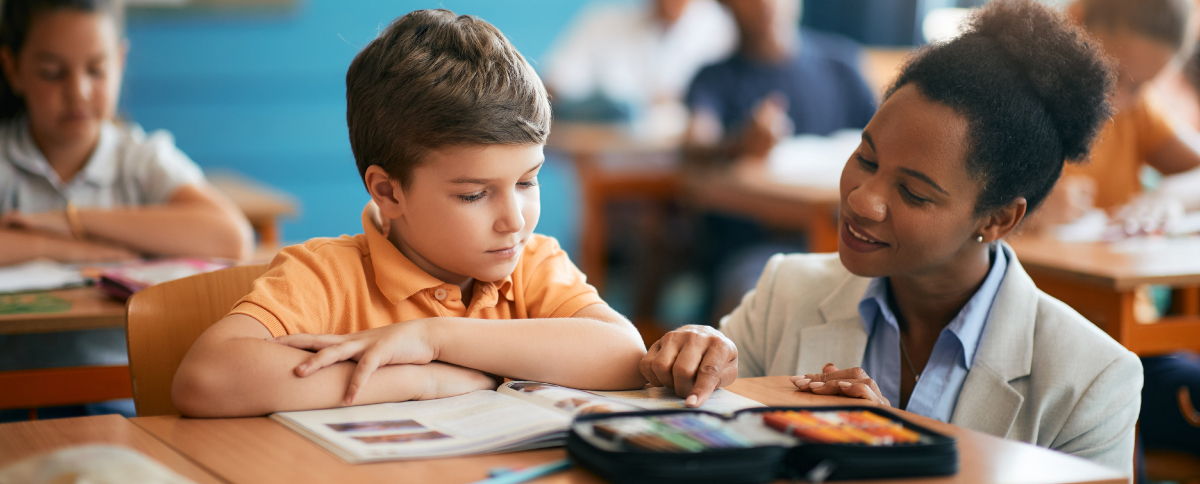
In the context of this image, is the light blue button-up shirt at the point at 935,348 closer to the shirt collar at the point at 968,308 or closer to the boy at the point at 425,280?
the shirt collar at the point at 968,308

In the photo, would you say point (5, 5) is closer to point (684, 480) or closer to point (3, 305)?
point (3, 305)

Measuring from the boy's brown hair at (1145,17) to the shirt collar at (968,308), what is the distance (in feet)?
4.81

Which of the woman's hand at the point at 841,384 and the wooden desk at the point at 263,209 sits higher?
the woman's hand at the point at 841,384

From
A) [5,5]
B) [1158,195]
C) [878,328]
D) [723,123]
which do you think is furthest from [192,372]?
[723,123]

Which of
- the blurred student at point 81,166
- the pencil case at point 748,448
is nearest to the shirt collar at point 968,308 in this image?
the pencil case at point 748,448

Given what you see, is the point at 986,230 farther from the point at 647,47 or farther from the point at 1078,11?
the point at 647,47

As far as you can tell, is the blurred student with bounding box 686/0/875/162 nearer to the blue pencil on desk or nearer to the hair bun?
the hair bun

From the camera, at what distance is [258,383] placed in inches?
37.0

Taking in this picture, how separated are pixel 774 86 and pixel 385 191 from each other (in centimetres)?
304

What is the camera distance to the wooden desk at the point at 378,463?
0.77 m

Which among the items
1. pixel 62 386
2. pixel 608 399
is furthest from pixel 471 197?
pixel 62 386

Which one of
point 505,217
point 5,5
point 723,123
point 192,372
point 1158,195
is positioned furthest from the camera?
point 723,123

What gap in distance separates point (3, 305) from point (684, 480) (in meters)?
1.29

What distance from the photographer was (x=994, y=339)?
52.4 inches
